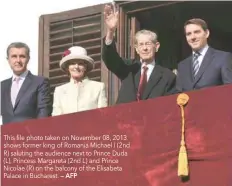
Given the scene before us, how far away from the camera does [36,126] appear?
9.91 meters

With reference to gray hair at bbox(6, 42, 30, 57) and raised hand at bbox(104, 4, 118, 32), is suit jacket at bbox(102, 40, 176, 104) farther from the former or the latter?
gray hair at bbox(6, 42, 30, 57)

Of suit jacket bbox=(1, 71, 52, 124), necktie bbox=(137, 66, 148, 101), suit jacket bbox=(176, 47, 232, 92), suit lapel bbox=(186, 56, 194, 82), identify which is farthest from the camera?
suit jacket bbox=(1, 71, 52, 124)

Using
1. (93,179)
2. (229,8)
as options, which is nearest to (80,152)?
(93,179)

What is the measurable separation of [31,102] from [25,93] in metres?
0.08

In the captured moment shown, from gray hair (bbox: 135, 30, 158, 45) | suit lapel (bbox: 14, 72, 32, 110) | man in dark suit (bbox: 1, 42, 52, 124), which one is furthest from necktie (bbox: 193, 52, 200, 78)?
suit lapel (bbox: 14, 72, 32, 110)

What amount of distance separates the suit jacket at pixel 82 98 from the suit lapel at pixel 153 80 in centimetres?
29

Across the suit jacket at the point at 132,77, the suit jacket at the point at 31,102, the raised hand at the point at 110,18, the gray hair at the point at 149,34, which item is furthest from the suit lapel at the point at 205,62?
the suit jacket at the point at 31,102

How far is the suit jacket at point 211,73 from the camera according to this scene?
9.60 meters

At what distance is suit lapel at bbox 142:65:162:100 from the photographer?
9773 mm

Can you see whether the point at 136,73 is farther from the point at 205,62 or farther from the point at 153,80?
the point at 205,62

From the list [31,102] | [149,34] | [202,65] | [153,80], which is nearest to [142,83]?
[153,80]

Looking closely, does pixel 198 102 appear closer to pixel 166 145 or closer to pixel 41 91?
pixel 166 145

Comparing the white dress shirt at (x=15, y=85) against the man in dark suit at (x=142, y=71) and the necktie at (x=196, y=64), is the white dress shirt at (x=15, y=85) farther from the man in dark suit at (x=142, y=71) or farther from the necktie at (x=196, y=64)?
the necktie at (x=196, y=64)

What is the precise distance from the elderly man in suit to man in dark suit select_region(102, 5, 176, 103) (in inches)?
5.2
